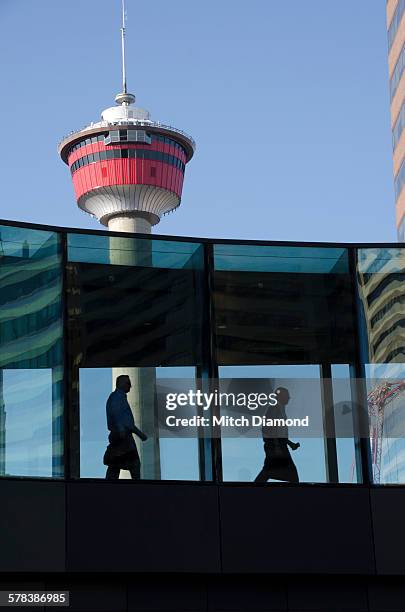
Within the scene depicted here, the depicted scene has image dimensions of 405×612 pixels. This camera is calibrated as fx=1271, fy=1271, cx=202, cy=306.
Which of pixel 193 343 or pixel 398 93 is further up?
pixel 398 93

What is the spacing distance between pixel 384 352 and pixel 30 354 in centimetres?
515

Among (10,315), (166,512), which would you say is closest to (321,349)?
(166,512)

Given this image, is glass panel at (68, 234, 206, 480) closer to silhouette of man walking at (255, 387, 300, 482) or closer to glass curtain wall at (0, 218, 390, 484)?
glass curtain wall at (0, 218, 390, 484)

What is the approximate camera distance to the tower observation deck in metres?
79.8

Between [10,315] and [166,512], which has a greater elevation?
[10,315]

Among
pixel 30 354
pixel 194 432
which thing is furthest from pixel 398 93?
pixel 30 354

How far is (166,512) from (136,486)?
0.54 meters

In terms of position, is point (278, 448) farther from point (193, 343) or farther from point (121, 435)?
point (121, 435)

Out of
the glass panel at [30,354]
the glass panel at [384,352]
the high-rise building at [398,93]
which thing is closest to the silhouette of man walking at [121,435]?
the glass panel at [30,354]

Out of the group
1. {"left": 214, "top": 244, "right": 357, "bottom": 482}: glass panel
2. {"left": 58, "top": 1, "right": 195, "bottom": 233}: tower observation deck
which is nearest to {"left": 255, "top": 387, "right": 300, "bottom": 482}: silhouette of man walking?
{"left": 214, "top": 244, "right": 357, "bottom": 482}: glass panel

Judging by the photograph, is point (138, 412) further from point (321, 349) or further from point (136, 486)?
point (321, 349)

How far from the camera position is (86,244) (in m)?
18.0

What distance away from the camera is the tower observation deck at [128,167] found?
262 ft

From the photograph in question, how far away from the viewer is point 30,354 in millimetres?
17328
